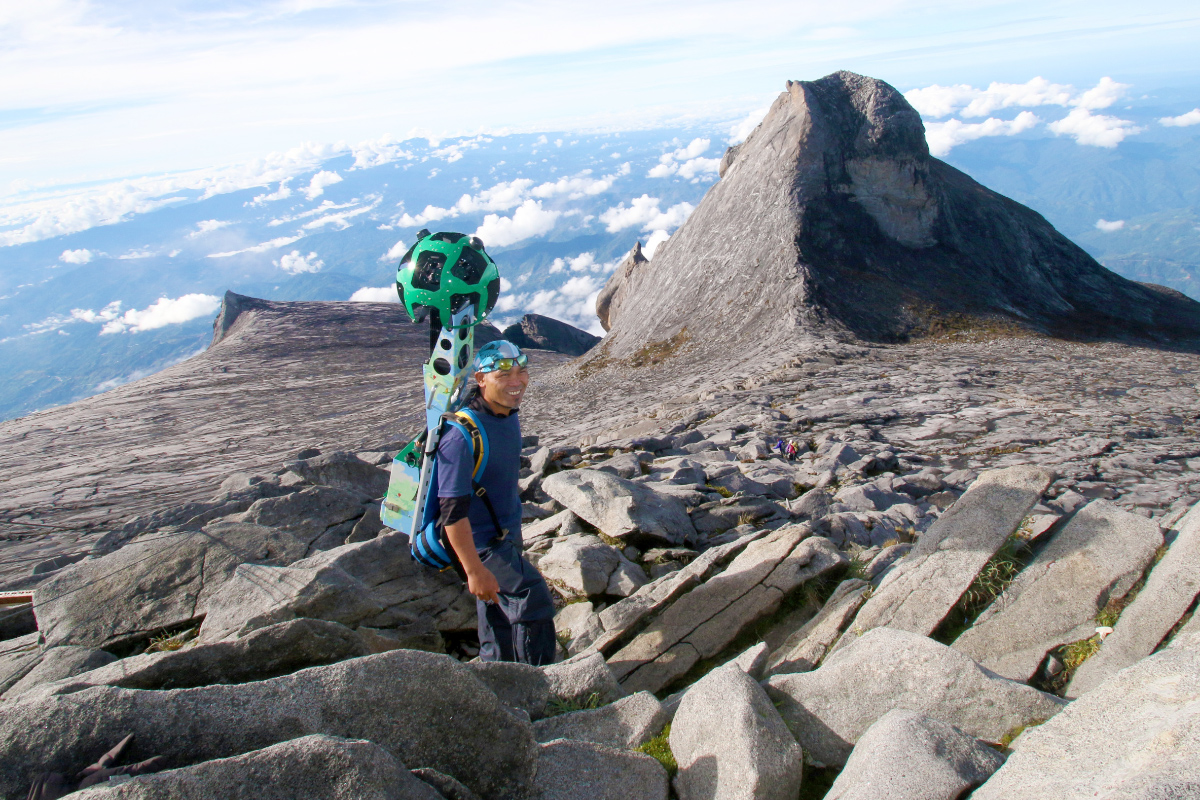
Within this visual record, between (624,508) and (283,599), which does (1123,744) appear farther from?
(283,599)

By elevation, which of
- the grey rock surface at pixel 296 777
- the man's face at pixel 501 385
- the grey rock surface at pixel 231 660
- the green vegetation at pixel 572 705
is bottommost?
the green vegetation at pixel 572 705

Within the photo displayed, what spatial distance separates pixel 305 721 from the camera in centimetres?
441

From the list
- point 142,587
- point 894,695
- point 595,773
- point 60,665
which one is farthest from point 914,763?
point 142,587

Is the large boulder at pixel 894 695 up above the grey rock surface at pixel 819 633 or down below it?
above

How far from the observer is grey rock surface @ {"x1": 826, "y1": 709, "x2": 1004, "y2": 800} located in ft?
13.4

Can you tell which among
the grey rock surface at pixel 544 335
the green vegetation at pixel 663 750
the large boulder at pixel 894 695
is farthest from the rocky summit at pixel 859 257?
the green vegetation at pixel 663 750

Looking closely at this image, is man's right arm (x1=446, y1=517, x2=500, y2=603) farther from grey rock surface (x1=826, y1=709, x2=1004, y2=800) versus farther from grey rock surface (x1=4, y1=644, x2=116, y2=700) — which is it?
grey rock surface (x1=4, y1=644, x2=116, y2=700)

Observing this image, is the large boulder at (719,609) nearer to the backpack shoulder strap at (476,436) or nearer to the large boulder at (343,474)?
the backpack shoulder strap at (476,436)

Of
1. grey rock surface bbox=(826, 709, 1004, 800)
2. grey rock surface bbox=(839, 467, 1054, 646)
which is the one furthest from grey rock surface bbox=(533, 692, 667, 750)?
grey rock surface bbox=(839, 467, 1054, 646)

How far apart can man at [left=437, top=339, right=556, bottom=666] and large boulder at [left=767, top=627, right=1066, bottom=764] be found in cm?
262

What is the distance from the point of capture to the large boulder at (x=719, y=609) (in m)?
7.44

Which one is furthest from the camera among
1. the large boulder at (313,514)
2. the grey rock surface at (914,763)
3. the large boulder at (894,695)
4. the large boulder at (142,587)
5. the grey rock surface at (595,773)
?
the large boulder at (313,514)

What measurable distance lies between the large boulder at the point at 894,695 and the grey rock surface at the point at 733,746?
52cm

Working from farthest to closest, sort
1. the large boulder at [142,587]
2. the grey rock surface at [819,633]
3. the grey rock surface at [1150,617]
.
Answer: the large boulder at [142,587] → the grey rock surface at [819,633] → the grey rock surface at [1150,617]
